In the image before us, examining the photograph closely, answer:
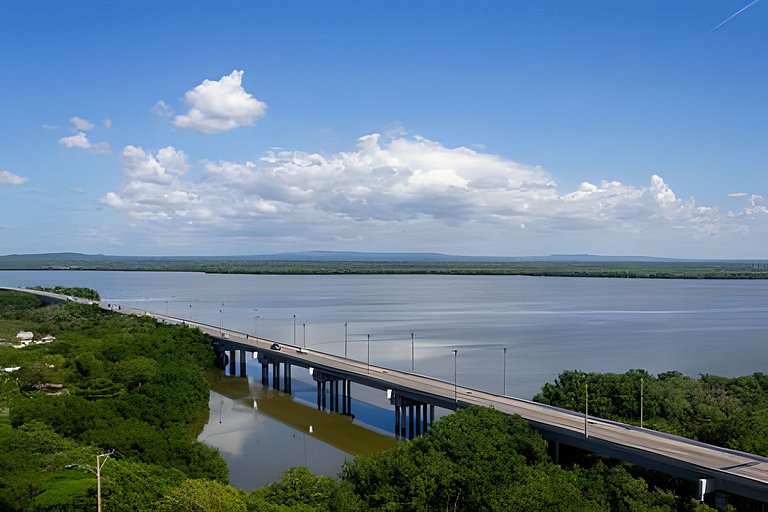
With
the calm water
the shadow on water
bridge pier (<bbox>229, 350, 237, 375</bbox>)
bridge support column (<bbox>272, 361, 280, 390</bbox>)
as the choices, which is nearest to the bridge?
bridge support column (<bbox>272, 361, 280, 390</bbox>)

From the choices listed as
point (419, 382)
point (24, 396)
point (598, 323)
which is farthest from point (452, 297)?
point (24, 396)

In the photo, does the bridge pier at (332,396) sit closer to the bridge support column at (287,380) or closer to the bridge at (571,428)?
the bridge at (571,428)

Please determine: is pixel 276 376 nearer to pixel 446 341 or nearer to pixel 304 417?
pixel 304 417

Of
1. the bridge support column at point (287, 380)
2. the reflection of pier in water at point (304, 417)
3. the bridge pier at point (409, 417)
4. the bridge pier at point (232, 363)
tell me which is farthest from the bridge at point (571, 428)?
the bridge pier at point (232, 363)

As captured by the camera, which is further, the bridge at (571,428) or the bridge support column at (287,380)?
the bridge support column at (287,380)

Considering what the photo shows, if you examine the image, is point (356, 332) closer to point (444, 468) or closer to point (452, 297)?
point (444, 468)
